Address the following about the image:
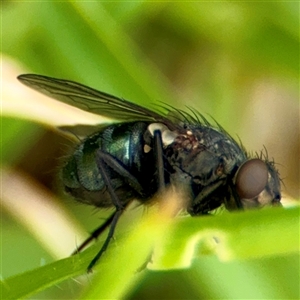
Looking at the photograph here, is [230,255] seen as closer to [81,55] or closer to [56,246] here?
[56,246]

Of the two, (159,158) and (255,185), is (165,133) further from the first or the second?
(255,185)

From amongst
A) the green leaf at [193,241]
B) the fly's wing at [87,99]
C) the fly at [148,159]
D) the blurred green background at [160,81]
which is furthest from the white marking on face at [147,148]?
the green leaf at [193,241]

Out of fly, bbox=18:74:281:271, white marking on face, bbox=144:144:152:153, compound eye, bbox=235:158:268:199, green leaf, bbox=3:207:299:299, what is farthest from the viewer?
white marking on face, bbox=144:144:152:153

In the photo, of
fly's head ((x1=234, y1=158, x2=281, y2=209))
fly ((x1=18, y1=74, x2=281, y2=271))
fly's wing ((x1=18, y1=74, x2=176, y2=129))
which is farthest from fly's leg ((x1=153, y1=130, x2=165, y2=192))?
fly's head ((x1=234, y1=158, x2=281, y2=209))

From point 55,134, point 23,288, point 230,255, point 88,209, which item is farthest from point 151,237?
point 55,134

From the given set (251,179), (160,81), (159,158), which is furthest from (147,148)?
(160,81)

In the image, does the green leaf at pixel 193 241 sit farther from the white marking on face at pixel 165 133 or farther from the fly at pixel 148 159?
the white marking on face at pixel 165 133

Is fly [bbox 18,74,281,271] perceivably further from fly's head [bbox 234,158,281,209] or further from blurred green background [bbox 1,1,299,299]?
blurred green background [bbox 1,1,299,299]
